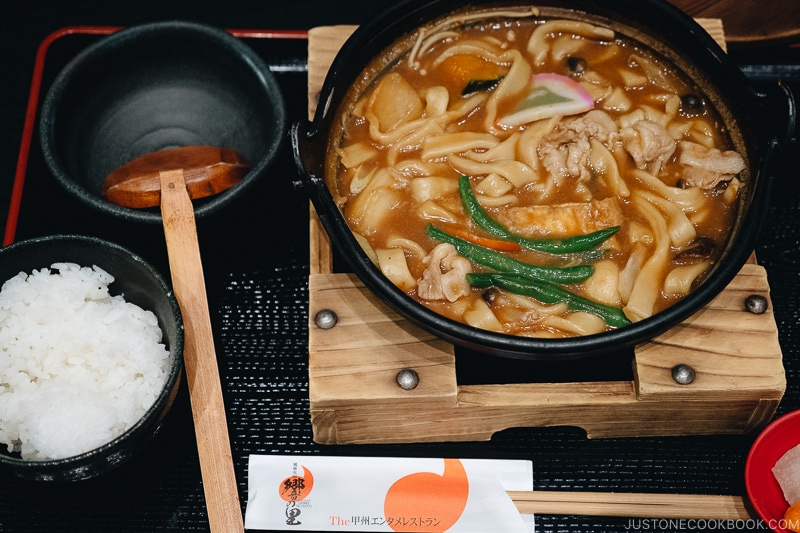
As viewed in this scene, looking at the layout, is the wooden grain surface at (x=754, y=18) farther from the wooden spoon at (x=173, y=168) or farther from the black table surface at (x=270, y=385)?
the wooden spoon at (x=173, y=168)

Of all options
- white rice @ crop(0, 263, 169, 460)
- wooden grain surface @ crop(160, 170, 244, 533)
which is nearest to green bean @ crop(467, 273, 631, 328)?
wooden grain surface @ crop(160, 170, 244, 533)

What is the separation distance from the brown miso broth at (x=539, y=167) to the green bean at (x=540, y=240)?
0.8 inches

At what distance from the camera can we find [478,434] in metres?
2.67

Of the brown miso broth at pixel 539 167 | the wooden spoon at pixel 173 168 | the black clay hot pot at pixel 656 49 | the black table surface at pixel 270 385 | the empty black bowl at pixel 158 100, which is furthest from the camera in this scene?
the empty black bowl at pixel 158 100

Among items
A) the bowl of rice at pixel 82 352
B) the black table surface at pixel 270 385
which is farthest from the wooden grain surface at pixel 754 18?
the bowl of rice at pixel 82 352

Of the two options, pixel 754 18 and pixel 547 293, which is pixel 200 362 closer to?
pixel 547 293

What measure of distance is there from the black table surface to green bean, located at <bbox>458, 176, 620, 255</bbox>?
0.65 meters

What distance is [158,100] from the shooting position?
10.6 feet

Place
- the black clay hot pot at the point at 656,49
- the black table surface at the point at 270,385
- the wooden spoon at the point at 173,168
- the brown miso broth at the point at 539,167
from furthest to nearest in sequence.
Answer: the wooden spoon at the point at 173,168
the black table surface at the point at 270,385
the brown miso broth at the point at 539,167
the black clay hot pot at the point at 656,49

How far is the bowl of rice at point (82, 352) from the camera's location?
239 centimetres

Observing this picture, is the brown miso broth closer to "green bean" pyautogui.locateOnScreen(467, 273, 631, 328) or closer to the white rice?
"green bean" pyautogui.locateOnScreen(467, 273, 631, 328)

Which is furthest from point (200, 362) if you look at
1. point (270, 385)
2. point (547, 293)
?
point (547, 293)

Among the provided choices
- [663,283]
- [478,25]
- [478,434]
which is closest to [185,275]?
[478,434]

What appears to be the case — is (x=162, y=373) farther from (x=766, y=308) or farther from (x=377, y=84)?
(x=766, y=308)
